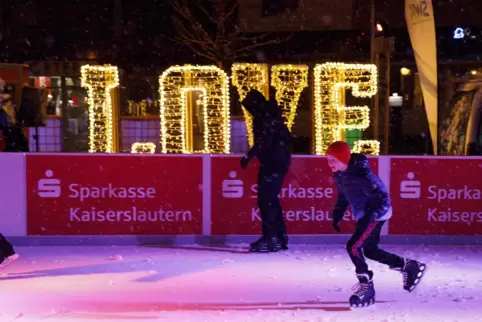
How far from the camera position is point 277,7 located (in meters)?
23.5

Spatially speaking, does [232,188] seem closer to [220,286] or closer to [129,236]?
[129,236]

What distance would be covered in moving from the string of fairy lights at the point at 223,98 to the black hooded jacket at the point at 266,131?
576cm

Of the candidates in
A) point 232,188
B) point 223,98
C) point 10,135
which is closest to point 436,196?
point 232,188

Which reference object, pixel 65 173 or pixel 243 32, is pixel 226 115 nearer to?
pixel 65 173

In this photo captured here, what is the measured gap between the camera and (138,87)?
80.3 ft

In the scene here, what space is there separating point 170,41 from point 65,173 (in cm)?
1593

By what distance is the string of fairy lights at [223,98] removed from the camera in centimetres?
1416

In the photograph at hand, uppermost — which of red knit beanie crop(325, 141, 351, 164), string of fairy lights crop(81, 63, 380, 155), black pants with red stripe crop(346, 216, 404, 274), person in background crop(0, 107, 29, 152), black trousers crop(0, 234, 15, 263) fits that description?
string of fairy lights crop(81, 63, 380, 155)

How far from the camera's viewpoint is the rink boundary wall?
888 cm

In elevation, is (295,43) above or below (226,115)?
above

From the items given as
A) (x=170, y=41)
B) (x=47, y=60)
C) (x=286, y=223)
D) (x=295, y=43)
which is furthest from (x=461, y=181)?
(x=47, y=60)

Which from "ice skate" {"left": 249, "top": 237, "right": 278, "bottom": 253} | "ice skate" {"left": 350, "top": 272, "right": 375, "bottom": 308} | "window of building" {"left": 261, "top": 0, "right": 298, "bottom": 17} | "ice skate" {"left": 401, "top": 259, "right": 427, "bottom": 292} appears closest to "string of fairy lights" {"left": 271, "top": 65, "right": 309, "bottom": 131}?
"ice skate" {"left": 249, "top": 237, "right": 278, "bottom": 253}

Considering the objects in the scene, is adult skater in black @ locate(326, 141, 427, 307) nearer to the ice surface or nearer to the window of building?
the ice surface

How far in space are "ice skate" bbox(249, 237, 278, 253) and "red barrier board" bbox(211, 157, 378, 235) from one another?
54cm
